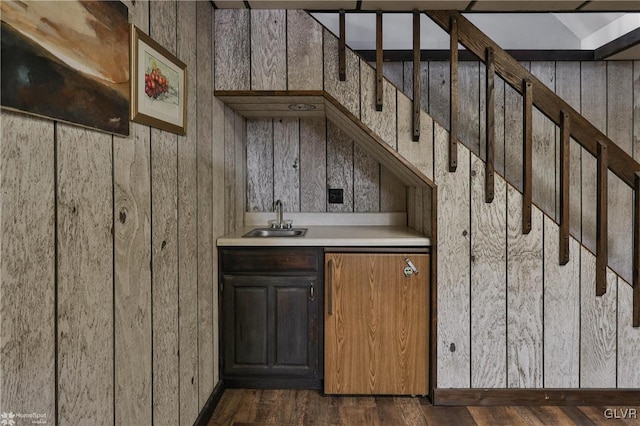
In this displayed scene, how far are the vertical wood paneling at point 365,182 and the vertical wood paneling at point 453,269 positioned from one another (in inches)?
34.4

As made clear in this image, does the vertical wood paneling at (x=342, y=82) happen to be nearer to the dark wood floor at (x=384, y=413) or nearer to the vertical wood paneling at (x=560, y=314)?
the vertical wood paneling at (x=560, y=314)

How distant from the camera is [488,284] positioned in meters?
2.42

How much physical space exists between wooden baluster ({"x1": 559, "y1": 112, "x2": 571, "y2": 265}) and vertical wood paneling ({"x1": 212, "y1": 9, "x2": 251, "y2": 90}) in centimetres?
170

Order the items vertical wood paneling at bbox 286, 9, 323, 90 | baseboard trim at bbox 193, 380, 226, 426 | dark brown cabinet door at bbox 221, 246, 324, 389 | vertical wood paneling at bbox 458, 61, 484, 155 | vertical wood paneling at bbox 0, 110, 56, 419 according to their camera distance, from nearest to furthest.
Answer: vertical wood paneling at bbox 0, 110, 56, 419
baseboard trim at bbox 193, 380, 226, 426
vertical wood paneling at bbox 286, 9, 323, 90
dark brown cabinet door at bbox 221, 246, 324, 389
vertical wood paneling at bbox 458, 61, 484, 155

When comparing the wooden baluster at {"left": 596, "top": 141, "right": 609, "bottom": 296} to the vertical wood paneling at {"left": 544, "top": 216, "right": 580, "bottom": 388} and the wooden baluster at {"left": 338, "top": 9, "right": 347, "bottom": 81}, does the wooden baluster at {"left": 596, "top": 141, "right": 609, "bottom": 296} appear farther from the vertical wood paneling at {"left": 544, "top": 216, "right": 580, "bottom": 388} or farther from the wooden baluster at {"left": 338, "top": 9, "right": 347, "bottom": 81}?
the wooden baluster at {"left": 338, "top": 9, "right": 347, "bottom": 81}

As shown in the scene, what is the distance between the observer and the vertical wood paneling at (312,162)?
3.27 metres

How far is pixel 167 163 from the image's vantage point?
1.78 meters

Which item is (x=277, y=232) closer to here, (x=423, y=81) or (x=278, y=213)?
(x=278, y=213)

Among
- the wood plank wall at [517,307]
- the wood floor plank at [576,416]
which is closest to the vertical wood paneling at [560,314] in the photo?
the wood plank wall at [517,307]

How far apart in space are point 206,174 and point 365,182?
4.36 ft

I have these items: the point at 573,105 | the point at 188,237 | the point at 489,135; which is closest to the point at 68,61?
the point at 188,237

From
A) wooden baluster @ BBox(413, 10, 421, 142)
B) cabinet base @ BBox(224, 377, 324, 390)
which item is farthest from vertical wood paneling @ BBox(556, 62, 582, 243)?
cabinet base @ BBox(224, 377, 324, 390)

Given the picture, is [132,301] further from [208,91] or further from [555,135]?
[555,135]

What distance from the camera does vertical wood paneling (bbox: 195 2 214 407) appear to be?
7.27ft
